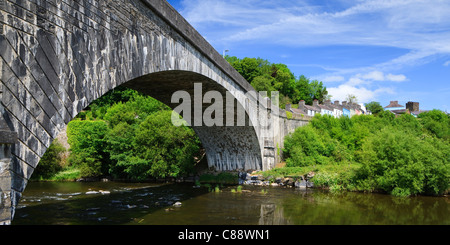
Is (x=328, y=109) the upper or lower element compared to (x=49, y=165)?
upper

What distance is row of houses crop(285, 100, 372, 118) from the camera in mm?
41938

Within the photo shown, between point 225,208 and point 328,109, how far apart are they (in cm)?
3947

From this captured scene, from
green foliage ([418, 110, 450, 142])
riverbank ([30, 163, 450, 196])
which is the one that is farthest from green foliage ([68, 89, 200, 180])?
green foliage ([418, 110, 450, 142])

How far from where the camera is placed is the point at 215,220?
416 inches

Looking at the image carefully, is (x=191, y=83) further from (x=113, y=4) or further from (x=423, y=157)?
(x=423, y=157)

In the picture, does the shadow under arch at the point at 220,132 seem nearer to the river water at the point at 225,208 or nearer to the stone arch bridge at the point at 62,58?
the stone arch bridge at the point at 62,58

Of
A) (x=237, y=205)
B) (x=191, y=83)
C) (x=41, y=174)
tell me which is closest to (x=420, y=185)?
(x=237, y=205)

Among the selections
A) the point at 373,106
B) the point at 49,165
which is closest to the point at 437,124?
the point at 373,106

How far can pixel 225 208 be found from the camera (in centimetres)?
1273

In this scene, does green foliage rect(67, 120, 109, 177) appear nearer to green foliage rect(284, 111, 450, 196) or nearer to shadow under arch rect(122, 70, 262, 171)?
shadow under arch rect(122, 70, 262, 171)

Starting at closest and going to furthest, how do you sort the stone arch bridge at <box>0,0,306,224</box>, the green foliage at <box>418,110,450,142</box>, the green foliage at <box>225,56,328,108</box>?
the stone arch bridge at <box>0,0,306,224</box> → the green foliage at <box>418,110,450,142</box> → the green foliage at <box>225,56,328,108</box>

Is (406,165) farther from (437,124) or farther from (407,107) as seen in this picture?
(407,107)

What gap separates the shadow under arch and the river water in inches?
171

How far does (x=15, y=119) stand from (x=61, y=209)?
8.81m
